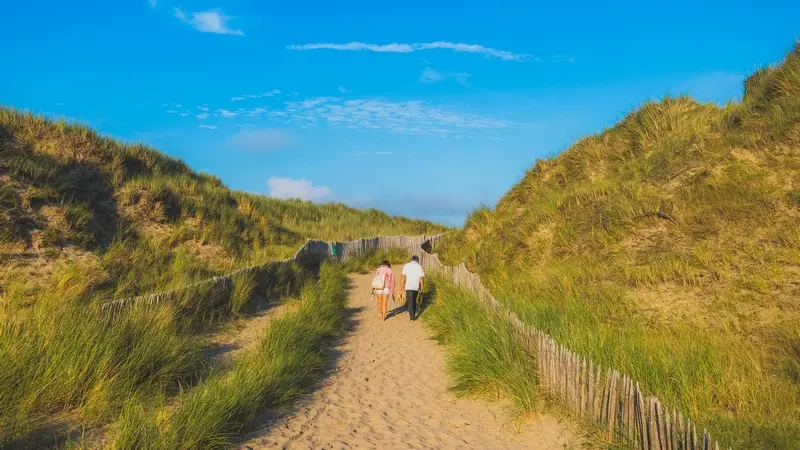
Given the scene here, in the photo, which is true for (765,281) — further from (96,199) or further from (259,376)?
(96,199)

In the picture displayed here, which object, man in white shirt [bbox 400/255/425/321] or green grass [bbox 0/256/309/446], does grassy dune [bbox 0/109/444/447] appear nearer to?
green grass [bbox 0/256/309/446]

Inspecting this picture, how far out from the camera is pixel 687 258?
8.19 metres

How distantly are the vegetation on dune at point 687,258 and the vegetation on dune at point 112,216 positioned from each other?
335 inches

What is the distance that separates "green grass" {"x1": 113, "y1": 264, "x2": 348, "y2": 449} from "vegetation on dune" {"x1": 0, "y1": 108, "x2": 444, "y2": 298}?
4.10 metres

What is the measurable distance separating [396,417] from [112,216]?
12517 mm

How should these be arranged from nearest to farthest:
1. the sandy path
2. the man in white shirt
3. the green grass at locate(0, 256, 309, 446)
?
1. the green grass at locate(0, 256, 309, 446)
2. the sandy path
3. the man in white shirt

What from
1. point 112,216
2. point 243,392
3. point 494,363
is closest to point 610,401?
point 494,363

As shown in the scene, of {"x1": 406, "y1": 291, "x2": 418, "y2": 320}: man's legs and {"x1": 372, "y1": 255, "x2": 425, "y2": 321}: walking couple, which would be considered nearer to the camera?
{"x1": 372, "y1": 255, "x2": 425, "y2": 321}: walking couple

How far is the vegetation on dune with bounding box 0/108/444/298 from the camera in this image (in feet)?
37.7

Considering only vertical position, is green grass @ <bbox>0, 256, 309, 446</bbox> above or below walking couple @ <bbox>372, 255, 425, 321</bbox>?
below

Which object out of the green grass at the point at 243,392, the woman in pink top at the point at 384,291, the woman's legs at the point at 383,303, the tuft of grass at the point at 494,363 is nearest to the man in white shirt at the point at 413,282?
the woman in pink top at the point at 384,291

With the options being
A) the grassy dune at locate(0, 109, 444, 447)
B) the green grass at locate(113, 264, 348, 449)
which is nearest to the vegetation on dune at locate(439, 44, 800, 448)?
the green grass at locate(113, 264, 348, 449)

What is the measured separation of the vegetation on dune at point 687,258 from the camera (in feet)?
16.1

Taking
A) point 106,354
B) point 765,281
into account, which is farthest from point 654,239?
point 106,354
